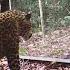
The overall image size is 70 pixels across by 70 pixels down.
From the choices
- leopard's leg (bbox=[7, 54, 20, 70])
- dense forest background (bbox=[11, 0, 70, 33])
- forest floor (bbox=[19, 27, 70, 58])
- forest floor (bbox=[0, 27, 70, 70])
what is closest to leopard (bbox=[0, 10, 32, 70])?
leopard's leg (bbox=[7, 54, 20, 70])

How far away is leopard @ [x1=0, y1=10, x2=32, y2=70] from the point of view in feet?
9.12

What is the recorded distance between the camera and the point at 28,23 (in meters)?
2.99

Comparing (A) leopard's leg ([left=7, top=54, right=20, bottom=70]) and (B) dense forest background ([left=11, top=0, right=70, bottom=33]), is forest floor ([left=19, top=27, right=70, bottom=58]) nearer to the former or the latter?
(B) dense forest background ([left=11, top=0, right=70, bottom=33])

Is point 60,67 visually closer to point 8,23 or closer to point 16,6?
point 8,23

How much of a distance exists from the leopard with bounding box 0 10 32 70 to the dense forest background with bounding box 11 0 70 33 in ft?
12.0

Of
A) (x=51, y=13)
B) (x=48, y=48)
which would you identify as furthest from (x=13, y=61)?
(x=51, y=13)

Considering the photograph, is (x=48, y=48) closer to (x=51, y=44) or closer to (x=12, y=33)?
(x=51, y=44)

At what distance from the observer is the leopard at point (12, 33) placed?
9.12ft

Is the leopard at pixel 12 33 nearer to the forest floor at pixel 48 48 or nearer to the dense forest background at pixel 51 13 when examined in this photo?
the forest floor at pixel 48 48

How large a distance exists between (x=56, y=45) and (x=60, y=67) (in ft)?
4.37

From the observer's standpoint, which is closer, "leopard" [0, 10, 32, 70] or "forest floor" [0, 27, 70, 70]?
"leopard" [0, 10, 32, 70]

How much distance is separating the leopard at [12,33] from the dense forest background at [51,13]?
3660 millimetres

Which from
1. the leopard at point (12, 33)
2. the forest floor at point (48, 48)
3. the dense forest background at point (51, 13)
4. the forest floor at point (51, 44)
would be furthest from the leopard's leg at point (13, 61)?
the dense forest background at point (51, 13)

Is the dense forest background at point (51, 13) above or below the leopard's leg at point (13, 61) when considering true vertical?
above
